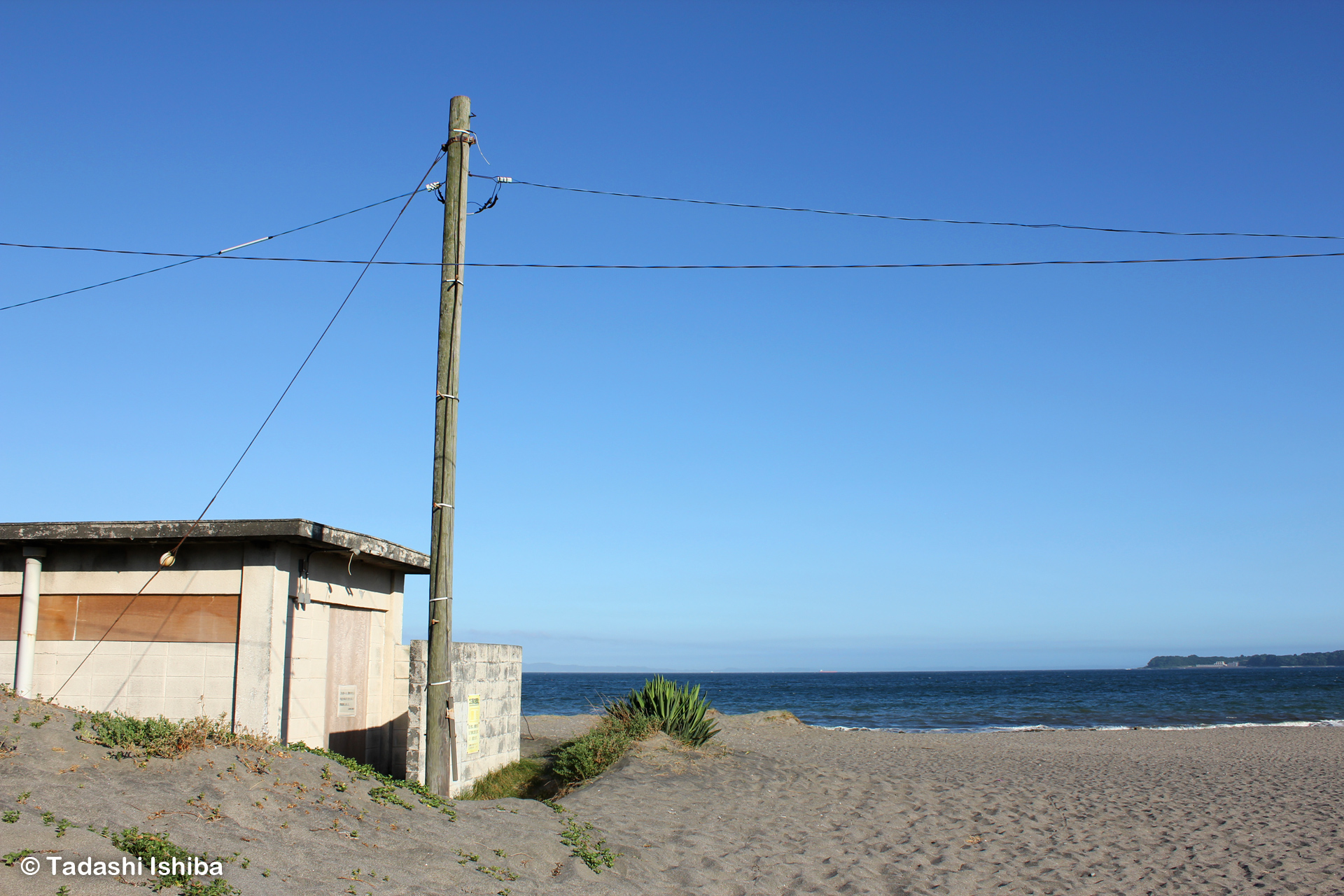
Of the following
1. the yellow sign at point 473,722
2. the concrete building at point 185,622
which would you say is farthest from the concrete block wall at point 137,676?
the yellow sign at point 473,722

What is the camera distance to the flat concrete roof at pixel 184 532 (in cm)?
1030

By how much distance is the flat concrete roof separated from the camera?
1030cm

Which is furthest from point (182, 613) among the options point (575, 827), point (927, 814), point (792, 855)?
point (927, 814)

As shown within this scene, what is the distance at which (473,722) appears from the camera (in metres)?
12.4

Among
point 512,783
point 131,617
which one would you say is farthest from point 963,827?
point 131,617

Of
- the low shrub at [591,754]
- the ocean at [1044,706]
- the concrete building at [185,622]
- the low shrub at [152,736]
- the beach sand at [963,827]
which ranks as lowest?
the ocean at [1044,706]

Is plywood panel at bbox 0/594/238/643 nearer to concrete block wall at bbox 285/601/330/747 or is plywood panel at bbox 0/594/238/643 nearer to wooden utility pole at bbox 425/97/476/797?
concrete block wall at bbox 285/601/330/747

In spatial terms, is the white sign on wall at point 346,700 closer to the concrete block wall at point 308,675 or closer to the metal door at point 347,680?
the metal door at point 347,680

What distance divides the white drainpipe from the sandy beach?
3.34 metres

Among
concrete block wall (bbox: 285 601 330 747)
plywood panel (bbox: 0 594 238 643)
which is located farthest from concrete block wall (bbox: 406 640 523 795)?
plywood panel (bbox: 0 594 238 643)

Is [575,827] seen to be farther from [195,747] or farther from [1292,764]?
[1292,764]

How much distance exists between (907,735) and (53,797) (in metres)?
25.9

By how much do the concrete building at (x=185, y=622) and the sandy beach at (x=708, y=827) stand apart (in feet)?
7.00

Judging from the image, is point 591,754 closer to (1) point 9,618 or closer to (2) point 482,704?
(2) point 482,704
